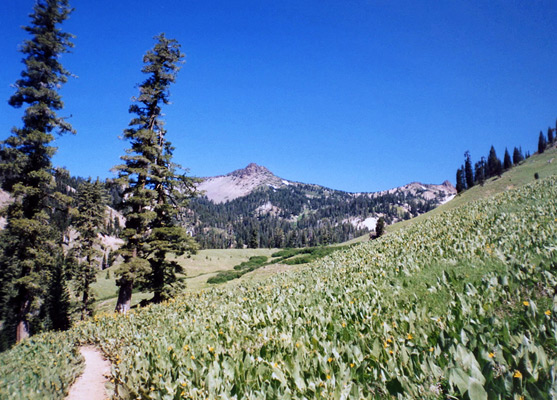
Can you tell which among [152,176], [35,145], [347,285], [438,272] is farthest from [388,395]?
[35,145]

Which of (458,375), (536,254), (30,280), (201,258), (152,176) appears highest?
(152,176)

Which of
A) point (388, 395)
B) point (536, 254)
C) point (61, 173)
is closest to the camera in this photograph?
point (388, 395)

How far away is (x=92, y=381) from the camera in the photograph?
8.99m

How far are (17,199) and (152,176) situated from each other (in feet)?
30.6

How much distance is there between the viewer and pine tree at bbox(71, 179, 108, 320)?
32906 mm

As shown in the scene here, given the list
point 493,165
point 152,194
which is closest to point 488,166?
point 493,165

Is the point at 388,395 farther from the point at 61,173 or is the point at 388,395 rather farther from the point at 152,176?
the point at 61,173

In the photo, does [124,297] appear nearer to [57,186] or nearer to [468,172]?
[57,186]

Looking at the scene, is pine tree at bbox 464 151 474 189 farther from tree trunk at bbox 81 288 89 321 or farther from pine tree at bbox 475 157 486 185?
tree trunk at bbox 81 288 89 321

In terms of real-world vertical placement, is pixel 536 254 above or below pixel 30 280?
above

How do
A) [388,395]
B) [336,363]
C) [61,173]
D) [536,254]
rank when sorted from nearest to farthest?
[388,395], [336,363], [536,254], [61,173]

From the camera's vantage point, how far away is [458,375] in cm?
246

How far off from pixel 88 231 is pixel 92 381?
97.6 ft

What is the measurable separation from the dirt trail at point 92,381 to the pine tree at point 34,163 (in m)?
12.3
